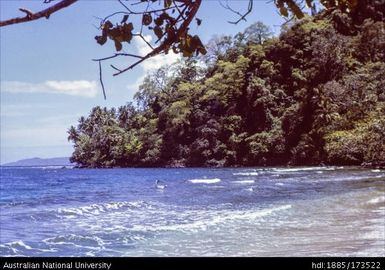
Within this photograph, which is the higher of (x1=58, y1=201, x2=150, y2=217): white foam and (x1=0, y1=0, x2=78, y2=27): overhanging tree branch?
(x1=0, y1=0, x2=78, y2=27): overhanging tree branch

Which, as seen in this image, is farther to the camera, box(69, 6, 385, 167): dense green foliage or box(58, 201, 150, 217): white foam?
box(69, 6, 385, 167): dense green foliage

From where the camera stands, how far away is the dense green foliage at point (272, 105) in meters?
37.1

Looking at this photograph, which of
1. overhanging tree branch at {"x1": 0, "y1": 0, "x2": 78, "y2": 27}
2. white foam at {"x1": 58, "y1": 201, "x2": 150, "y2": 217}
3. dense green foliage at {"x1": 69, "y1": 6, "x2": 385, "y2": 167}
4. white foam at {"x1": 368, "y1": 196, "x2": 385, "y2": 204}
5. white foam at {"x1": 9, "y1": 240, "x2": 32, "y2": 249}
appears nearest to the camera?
overhanging tree branch at {"x1": 0, "y1": 0, "x2": 78, "y2": 27}

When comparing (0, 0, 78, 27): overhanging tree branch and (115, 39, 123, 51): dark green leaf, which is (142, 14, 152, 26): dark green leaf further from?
(0, 0, 78, 27): overhanging tree branch

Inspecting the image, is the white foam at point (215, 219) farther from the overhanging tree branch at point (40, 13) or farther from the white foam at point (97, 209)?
the overhanging tree branch at point (40, 13)

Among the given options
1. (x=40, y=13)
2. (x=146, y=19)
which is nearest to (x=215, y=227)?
(x=146, y=19)

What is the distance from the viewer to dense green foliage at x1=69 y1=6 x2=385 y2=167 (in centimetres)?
3706

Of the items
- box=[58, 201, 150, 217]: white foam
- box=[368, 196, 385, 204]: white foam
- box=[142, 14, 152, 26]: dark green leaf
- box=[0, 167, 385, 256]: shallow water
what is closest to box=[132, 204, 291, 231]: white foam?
box=[0, 167, 385, 256]: shallow water

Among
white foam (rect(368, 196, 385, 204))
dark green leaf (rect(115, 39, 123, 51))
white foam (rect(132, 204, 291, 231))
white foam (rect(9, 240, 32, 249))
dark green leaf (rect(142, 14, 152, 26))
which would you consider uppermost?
dark green leaf (rect(142, 14, 152, 26))

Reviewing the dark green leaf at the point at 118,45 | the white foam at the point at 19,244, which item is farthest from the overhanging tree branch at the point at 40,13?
the white foam at the point at 19,244

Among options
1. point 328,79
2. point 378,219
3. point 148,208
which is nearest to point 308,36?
point 328,79

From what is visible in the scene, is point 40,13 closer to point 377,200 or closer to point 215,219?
point 215,219

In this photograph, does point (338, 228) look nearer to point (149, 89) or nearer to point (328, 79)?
point (328, 79)
